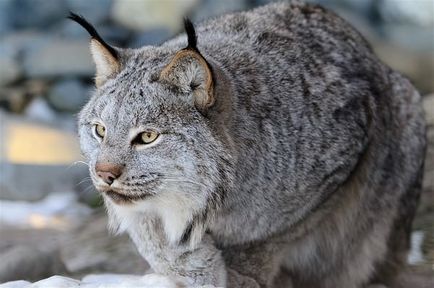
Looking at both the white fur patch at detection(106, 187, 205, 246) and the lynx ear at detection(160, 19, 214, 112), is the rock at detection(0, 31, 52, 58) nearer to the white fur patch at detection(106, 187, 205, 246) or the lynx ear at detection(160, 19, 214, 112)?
the white fur patch at detection(106, 187, 205, 246)

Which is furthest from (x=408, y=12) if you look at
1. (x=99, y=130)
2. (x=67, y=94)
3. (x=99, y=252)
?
(x=99, y=130)

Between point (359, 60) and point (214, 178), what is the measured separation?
1430 mm

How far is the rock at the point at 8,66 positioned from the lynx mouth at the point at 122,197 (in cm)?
653

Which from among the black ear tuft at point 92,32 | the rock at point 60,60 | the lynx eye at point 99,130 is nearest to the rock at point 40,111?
the rock at point 60,60

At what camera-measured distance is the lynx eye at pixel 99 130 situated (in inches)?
158

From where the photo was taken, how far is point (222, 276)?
4.42 meters

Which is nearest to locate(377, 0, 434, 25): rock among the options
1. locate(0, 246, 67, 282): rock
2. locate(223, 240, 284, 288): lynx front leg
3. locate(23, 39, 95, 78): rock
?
locate(23, 39, 95, 78): rock

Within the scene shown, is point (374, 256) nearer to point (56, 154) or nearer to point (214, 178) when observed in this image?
point (214, 178)

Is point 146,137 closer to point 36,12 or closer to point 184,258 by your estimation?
point 184,258

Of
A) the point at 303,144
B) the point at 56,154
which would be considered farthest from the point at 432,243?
the point at 56,154

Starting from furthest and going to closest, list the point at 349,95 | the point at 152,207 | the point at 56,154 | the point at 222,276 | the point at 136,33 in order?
the point at 136,33
the point at 56,154
the point at 349,95
the point at 222,276
the point at 152,207

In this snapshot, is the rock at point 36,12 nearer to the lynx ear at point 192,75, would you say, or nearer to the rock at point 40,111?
the rock at point 40,111

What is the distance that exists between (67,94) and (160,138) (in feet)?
20.2

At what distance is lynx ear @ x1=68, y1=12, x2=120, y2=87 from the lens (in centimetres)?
414
